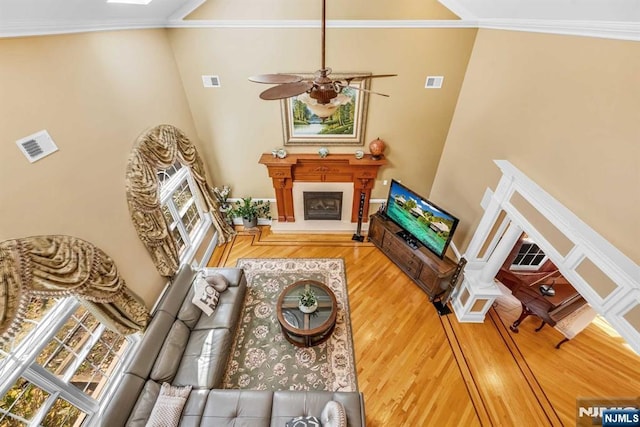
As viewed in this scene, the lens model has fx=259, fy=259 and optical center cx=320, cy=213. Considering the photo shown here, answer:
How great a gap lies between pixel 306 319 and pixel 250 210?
8.69 ft

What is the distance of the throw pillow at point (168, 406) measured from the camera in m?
2.62

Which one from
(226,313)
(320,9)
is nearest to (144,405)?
(226,313)

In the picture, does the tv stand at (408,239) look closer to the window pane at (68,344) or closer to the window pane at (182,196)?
the window pane at (182,196)

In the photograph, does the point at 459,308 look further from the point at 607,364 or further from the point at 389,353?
the point at 607,364

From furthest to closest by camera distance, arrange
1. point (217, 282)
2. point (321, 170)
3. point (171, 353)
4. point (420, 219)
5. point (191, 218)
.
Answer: point (321, 170)
point (191, 218)
point (420, 219)
point (217, 282)
point (171, 353)

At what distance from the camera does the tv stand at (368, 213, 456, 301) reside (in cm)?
403

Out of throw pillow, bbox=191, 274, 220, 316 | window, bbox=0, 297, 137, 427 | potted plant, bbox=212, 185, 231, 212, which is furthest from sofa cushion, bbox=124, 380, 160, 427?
potted plant, bbox=212, 185, 231, 212

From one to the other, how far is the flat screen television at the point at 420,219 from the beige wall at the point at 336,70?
34.3 inches

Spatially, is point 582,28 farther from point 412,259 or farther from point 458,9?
point 412,259

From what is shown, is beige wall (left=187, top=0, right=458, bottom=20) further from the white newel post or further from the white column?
the white newel post

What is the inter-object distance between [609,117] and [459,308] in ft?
9.89

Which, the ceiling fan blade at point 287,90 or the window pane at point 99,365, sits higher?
the ceiling fan blade at point 287,90

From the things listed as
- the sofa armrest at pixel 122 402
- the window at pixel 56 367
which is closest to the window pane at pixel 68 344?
the window at pixel 56 367

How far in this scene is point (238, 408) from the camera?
2.82 m
